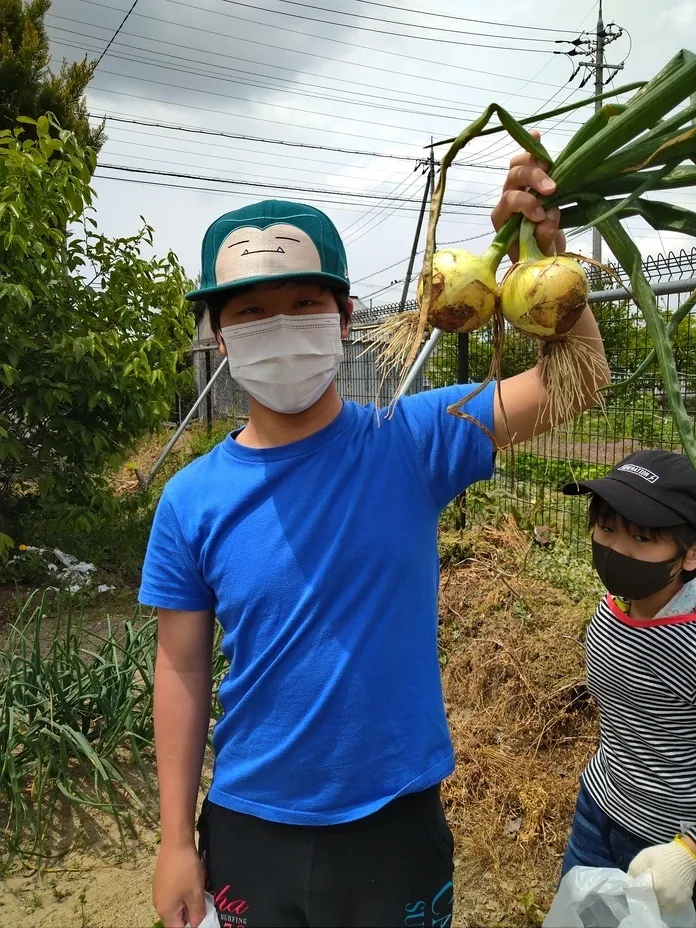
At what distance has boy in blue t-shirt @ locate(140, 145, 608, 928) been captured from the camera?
115cm

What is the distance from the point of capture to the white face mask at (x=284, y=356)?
122 centimetres

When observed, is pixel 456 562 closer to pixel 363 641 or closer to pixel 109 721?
pixel 109 721

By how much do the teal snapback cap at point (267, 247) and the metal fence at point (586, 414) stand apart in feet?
3.83

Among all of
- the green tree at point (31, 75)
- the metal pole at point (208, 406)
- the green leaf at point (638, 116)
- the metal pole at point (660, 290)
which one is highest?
the green tree at point (31, 75)

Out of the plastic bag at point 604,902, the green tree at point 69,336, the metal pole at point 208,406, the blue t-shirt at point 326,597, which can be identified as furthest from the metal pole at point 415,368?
the metal pole at point 208,406

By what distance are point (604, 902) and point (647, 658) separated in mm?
483

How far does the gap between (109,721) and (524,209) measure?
94.9 inches

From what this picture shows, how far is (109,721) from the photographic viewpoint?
8.43 ft

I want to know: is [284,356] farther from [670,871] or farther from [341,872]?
[670,871]

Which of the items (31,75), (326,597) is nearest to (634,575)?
(326,597)

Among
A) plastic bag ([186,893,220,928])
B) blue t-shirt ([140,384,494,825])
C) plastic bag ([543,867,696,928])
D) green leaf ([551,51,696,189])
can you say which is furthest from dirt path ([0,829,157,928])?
green leaf ([551,51,696,189])

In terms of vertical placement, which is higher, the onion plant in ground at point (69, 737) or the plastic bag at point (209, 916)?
the plastic bag at point (209, 916)

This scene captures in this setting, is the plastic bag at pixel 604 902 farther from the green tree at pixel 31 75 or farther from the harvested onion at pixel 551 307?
the green tree at pixel 31 75

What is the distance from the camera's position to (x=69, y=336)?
14.4 ft
